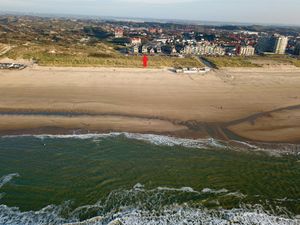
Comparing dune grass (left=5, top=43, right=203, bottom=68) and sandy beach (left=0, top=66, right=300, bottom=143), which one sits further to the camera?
dune grass (left=5, top=43, right=203, bottom=68)

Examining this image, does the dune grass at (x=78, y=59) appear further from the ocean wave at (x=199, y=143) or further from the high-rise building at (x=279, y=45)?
the high-rise building at (x=279, y=45)

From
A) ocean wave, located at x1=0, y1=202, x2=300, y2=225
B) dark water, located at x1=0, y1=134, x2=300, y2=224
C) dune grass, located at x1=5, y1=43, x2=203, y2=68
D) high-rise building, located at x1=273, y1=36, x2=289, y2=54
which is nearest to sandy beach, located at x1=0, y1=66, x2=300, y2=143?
dark water, located at x1=0, y1=134, x2=300, y2=224

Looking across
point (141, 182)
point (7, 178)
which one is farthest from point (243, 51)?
point (7, 178)

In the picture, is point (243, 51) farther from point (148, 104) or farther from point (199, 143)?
point (199, 143)

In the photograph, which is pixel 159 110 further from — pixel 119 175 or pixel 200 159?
pixel 119 175

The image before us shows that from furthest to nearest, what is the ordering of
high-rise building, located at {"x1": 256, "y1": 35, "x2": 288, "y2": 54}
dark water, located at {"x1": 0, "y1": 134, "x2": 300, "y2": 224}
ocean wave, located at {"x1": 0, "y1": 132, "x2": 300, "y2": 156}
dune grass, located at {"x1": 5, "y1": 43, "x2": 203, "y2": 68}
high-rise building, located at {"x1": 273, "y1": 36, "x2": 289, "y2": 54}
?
high-rise building, located at {"x1": 256, "y1": 35, "x2": 288, "y2": 54}
high-rise building, located at {"x1": 273, "y1": 36, "x2": 289, "y2": 54}
dune grass, located at {"x1": 5, "y1": 43, "x2": 203, "y2": 68}
ocean wave, located at {"x1": 0, "y1": 132, "x2": 300, "y2": 156}
dark water, located at {"x1": 0, "y1": 134, "x2": 300, "y2": 224}

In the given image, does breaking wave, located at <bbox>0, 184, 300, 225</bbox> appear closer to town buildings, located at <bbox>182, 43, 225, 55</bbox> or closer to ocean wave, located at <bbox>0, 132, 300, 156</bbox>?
ocean wave, located at <bbox>0, 132, 300, 156</bbox>

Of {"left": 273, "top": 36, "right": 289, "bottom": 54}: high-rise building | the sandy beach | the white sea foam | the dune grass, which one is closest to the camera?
the white sea foam

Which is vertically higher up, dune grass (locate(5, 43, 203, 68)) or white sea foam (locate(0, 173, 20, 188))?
dune grass (locate(5, 43, 203, 68))
